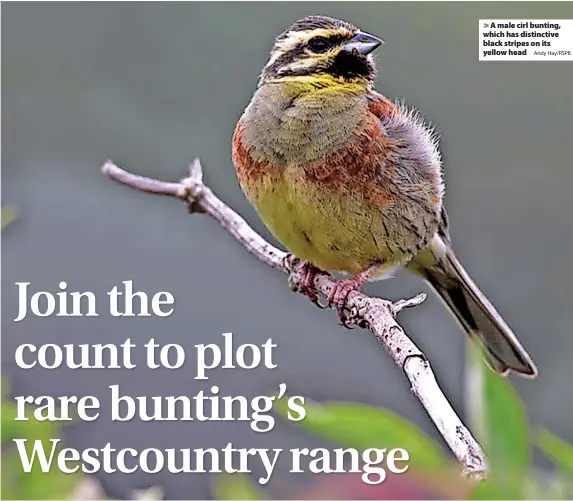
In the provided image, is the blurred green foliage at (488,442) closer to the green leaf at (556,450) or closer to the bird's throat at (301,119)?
the green leaf at (556,450)

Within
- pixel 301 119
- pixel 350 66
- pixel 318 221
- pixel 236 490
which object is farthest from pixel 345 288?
pixel 236 490

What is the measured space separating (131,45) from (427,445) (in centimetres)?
213

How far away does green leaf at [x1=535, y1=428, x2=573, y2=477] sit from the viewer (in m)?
0.67

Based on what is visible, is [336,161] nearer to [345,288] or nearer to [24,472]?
[345,288]

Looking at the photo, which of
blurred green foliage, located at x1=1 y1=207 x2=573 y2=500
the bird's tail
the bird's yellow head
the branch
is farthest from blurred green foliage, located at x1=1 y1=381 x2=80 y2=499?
the bird's tail

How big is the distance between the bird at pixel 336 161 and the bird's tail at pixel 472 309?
0.18 metres

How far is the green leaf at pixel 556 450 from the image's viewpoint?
2.18ft

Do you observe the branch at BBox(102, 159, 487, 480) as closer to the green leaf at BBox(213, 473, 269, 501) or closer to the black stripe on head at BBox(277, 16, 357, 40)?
the green leaf at BBox(213, 473, 269, 501)

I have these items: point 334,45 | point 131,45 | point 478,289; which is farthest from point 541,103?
point 131,45

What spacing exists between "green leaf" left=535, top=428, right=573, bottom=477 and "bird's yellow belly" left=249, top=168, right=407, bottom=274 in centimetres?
134

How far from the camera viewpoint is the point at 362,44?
7.02 ft

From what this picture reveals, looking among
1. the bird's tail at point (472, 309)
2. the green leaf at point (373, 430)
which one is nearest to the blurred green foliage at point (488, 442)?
the green leaf at point (373, 430)

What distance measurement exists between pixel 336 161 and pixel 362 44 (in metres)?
0.30

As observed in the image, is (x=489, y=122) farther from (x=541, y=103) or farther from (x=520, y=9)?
(x=520, y=9)
